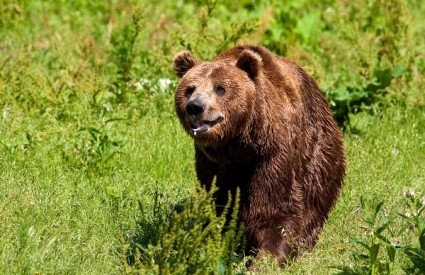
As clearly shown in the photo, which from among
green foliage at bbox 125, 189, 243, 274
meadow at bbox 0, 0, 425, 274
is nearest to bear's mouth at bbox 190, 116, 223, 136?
meadow at bbox 0, 0, 425, 274

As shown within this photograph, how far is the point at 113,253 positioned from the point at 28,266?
2.87 feet

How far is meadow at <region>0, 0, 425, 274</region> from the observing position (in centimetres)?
623

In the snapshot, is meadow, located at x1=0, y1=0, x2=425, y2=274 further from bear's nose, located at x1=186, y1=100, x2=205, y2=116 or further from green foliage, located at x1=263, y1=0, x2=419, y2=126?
bear's nose, located at x1=186, y1=100, x2=205, y2=116

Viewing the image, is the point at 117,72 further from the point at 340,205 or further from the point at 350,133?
the point at 340,205

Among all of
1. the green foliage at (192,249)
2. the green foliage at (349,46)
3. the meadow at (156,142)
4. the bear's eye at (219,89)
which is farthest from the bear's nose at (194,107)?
the green foliage at (349,46)

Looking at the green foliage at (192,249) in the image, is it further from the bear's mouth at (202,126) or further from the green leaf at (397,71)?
the green leaf at (397,71)

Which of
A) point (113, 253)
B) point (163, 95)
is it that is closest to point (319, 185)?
point (113, 253)

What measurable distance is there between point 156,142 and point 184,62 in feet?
6.24

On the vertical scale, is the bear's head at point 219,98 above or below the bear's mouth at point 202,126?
above

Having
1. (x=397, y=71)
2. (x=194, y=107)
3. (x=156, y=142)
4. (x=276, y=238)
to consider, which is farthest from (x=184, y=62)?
(x=397, y=71)

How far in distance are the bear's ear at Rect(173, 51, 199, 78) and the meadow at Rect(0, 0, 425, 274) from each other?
78 cm

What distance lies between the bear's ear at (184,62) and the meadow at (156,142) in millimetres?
783

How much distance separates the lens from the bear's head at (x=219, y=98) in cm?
671

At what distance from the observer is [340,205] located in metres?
8.09
